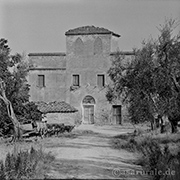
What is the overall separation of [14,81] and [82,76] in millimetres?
18333

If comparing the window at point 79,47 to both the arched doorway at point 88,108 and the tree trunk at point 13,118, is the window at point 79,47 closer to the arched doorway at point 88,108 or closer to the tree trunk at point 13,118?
the arched doorway at point 88,108

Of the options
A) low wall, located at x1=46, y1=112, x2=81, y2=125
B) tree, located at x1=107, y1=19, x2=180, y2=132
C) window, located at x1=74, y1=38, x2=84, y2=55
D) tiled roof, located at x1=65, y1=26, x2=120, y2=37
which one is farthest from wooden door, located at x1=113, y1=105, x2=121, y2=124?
tree, located at x1=107, y1=19, x2=180, y2=132

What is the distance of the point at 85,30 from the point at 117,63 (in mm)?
14304

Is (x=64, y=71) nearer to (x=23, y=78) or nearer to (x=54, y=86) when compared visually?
(x=54, y=86)

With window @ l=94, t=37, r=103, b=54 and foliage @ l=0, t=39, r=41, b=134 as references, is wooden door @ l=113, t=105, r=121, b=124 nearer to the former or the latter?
window @ l=94, t=37, r=103, b=54

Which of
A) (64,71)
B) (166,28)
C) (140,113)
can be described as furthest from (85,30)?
(166,28)

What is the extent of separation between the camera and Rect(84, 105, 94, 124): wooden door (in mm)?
33562

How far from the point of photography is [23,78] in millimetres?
15531

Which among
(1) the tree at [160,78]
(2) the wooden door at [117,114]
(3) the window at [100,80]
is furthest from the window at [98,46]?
(1) the tree at [160,78]

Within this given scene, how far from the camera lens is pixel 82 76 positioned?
110 ft

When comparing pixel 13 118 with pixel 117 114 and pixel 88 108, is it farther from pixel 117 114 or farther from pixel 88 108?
pixel 117 114

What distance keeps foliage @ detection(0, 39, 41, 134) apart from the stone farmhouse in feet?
54.2

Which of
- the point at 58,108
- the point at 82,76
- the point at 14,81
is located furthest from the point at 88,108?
the point at 14,81

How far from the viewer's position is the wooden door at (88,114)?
110ft
